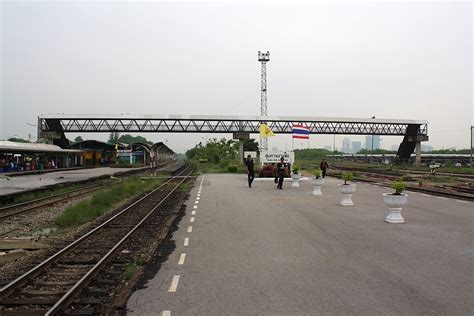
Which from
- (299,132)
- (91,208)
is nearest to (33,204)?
(91,208)

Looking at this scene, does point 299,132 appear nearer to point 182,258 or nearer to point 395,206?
point 395,206

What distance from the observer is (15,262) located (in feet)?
23.5

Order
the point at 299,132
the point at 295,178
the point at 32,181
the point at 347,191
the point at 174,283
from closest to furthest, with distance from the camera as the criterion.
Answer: the point at 174,283, the point at 347,191, the point at 295,178, the point at 32,181, the point at 299,132

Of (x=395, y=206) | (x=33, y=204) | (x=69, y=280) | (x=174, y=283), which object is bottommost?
(x=33, y=204)

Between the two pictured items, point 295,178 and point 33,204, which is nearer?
point 33,204

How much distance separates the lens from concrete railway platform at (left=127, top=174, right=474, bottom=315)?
15.6 feet

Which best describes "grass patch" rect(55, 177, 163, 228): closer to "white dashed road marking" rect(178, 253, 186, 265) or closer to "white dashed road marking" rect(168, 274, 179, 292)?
"white dashed road marking" rect(178, 253, 186, 265)

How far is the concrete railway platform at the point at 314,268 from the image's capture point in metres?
4.75

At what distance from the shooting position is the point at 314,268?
630cm

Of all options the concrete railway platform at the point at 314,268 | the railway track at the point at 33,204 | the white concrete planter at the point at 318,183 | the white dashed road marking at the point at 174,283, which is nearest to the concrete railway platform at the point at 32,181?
the railway track at the point at 33,204

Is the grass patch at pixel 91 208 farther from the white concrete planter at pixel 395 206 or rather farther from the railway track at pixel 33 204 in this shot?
the white concrete planter at pixel 395 206

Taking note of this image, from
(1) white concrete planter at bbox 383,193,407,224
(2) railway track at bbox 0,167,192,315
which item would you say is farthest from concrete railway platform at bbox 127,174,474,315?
(2) railway track at bbox 0,167,192,315

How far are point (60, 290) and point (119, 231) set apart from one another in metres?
4.82

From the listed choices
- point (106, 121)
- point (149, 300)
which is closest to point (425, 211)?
point (149, 300)
